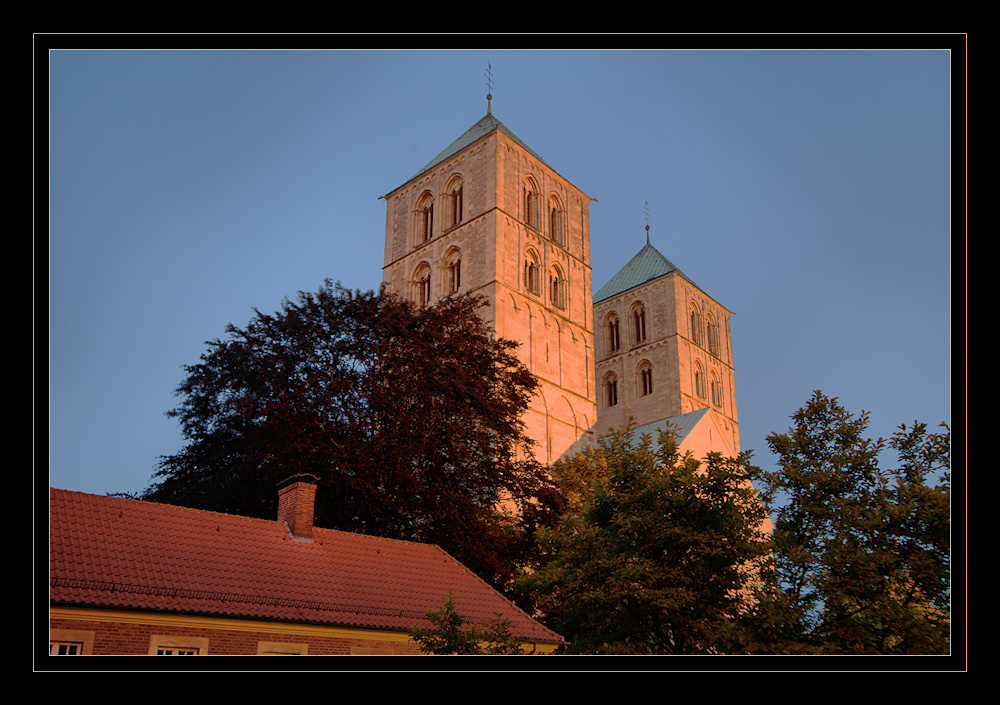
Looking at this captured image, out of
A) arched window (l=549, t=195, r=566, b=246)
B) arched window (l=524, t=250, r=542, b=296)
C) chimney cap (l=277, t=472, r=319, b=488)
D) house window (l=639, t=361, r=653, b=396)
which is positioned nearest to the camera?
chimney cap (l=277, t=472, r=319, b=488)

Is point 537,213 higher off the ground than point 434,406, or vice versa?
point 537,213

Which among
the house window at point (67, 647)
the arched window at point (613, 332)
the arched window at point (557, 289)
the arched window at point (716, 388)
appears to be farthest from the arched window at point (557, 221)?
the house window at point (67, 647)

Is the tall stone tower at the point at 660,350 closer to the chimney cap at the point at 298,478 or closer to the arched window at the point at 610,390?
the arched window at the point at 610,390

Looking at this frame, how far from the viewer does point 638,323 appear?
193 ft

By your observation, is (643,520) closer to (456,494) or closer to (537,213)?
(456,494)

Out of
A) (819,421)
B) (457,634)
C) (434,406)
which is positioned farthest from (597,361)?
(457,634)

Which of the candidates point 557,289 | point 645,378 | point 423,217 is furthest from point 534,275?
point 645,378

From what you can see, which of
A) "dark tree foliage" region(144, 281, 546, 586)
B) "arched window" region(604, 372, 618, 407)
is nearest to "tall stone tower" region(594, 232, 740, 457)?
"arched window" region(604, 372, 618, 407)

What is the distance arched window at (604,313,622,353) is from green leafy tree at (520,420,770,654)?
4326cm

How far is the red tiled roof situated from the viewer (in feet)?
40.0

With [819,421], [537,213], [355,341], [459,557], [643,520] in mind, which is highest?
[537,213]

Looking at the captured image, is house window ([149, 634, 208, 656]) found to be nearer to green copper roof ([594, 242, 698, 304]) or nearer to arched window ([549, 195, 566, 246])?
arched window ([549, 195, 566, 246])

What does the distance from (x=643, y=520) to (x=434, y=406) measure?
973cm
